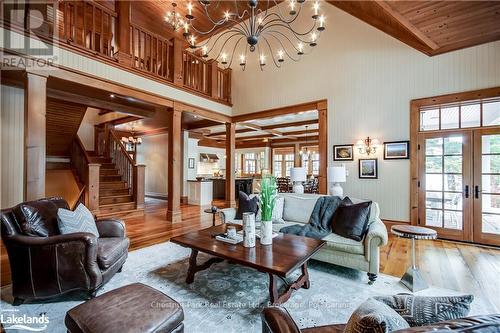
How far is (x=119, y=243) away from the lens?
8.30ft

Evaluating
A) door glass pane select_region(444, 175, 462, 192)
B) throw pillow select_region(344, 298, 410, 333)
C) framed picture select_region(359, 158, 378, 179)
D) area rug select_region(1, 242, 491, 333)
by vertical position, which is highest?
framed picture select_region(359, 158, 378, 179)

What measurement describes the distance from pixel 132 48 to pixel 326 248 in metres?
5.11

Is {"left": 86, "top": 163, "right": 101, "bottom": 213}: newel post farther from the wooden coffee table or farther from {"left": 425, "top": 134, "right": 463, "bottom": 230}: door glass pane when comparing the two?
{"left": 425, "top": 134, "right": 463, "bottom": 230}: door glass pane

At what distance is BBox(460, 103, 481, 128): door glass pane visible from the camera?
3900 millimetres

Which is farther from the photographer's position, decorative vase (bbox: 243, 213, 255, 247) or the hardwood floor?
the hardwood floor

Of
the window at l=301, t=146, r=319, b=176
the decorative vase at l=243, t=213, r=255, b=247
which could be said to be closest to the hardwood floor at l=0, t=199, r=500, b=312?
the decorative vase at l=243, t=213, r=255, b=247

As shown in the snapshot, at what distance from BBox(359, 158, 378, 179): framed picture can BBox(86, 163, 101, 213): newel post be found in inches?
242

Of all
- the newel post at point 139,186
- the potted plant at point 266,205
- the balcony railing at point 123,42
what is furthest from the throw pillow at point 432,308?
the newel post at point 139,186

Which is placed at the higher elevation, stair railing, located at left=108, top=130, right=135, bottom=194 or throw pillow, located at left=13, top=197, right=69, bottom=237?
stair railing, located at left=108, top=130, right=135, bottom=194

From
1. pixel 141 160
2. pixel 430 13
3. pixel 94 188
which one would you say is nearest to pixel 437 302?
pixel 430 13

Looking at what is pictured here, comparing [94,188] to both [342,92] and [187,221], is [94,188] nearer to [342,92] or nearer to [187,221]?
[187,221]

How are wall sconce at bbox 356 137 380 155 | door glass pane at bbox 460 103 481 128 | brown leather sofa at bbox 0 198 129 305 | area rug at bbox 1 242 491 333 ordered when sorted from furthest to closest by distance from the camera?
Answer: 1. wall sconce at bbox 356 137 380 155
2. door glass pane at bbox 460 103 481 128
3. brown leather sofa at bbox 0 198 129 305
4. area rug at bbox 1 242 491 333

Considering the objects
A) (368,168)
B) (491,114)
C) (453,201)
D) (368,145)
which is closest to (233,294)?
(368,168)

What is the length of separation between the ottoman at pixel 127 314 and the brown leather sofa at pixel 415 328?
60 cm
